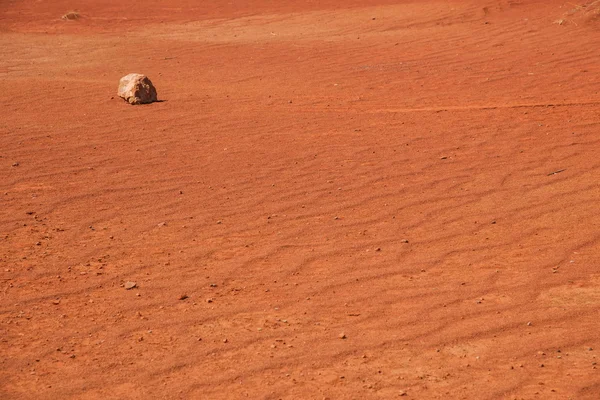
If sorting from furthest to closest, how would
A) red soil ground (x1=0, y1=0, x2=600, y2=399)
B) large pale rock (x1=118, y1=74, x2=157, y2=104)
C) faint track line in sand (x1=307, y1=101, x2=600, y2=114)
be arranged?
large pale rock (x1=118, y1=74, x2=157, y2=104)
faint track line in sand (x1=307, y1=101, x2=600, y2=114)
red soil ground (x1=0, y1=0, x2=600, y2=399)

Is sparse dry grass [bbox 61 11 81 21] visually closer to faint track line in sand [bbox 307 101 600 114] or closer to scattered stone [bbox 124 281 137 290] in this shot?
faint track line in sand [bbox 307 101 600 114]

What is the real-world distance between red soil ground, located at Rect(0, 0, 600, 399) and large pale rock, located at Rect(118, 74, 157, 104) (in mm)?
179

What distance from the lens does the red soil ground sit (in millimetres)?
3852

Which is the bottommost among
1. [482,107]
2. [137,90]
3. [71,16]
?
[482,107]

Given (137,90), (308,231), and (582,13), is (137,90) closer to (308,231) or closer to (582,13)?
(308,231)

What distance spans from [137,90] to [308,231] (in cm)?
446

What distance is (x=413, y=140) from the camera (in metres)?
7.74

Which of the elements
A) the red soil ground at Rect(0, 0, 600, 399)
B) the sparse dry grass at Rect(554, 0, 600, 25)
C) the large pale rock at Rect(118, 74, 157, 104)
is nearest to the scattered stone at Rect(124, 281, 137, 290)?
the red soil ground at Rect(0, 0, 600, 399)

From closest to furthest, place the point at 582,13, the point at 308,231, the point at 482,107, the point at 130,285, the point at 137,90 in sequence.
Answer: the point at 130,285 → the point at 308,231 → the point at 482,107 → the point at 137,90 → the point at 582,13

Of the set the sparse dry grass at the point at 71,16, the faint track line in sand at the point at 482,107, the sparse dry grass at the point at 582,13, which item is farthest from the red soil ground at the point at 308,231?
the sparse dry grass at the point at 71,16

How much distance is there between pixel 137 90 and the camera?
30.7ft

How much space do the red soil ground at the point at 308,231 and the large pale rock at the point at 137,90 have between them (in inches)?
7.0

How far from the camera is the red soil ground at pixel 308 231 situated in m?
3.85

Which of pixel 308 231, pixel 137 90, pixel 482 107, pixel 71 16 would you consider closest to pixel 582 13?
pixel 482 107
